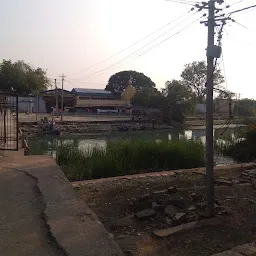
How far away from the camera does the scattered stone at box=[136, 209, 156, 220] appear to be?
209 inches

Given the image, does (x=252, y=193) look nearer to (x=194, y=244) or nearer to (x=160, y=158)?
(x=194, y=244)

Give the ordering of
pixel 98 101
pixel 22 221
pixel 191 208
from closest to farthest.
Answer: pixel 22 221 < pixel 191 208 < pixel 98 101

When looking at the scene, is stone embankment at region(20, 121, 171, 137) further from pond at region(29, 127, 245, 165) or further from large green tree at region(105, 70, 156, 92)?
large green tree at region(105, 70, 156, 92)

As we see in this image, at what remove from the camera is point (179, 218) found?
5.24 meters

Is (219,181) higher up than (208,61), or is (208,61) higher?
(208,61)

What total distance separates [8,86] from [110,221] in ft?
155

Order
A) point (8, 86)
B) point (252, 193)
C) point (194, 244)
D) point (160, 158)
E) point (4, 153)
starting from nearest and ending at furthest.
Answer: point (194, 244), point (252, 193), point (4, 153), point (160, 158), point (8, 86)

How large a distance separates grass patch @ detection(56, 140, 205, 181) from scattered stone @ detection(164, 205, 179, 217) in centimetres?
393

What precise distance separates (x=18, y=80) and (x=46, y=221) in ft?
156

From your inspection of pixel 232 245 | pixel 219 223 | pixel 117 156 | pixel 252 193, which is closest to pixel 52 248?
pixel 232 245

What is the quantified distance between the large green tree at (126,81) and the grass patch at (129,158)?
178 ft

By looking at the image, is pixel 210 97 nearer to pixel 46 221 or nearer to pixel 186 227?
pixel 186 227

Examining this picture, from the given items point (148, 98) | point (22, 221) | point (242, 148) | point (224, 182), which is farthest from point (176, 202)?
point (148, 98)

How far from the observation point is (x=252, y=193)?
7.00m
